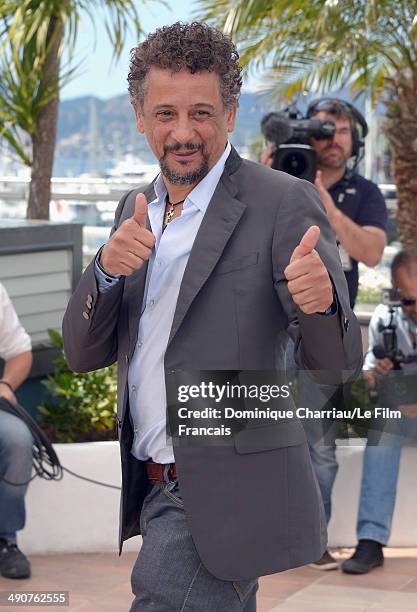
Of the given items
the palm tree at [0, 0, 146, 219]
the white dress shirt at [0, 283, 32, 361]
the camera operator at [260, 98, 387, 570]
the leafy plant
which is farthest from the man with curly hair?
Result: the palm tree at [0, 0, 146, 219]

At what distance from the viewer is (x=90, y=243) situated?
38.7 ft

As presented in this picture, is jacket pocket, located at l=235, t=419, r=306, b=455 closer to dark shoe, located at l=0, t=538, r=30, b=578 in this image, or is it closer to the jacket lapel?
the jacket lapel

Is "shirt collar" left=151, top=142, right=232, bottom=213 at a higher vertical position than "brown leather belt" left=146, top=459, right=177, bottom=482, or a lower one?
higher

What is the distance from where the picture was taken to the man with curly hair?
2.18 m

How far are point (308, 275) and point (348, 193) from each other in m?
2.80

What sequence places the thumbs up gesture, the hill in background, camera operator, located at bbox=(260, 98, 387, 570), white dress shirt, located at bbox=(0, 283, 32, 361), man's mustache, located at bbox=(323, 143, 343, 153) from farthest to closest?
the hill in background, white dress shirt, located at bbox=(0, 283, 32, 361), man's mustache, located at bbox=(323, 143, 343, 153), camera operator, located at bbox=(260, 98, 387, 570), the thumbs up gesture

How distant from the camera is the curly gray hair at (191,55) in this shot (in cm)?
227

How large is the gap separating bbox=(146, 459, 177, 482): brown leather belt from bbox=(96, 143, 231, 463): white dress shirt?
0.02m

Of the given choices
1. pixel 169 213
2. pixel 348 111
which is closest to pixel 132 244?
pixel 169 213

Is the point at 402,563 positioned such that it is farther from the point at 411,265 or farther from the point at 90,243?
the point at 90,243

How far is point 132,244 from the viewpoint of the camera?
7.08ft

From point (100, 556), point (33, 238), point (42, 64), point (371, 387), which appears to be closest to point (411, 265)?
point (371, 387)

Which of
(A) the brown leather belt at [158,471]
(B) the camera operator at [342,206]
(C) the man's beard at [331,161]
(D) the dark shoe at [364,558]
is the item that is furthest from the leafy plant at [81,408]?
(A) the brown leather belt at [158,471]

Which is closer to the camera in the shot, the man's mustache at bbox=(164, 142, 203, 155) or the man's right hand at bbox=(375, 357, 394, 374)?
the man's mustache at bbox=(164, 142, 203, 155)
